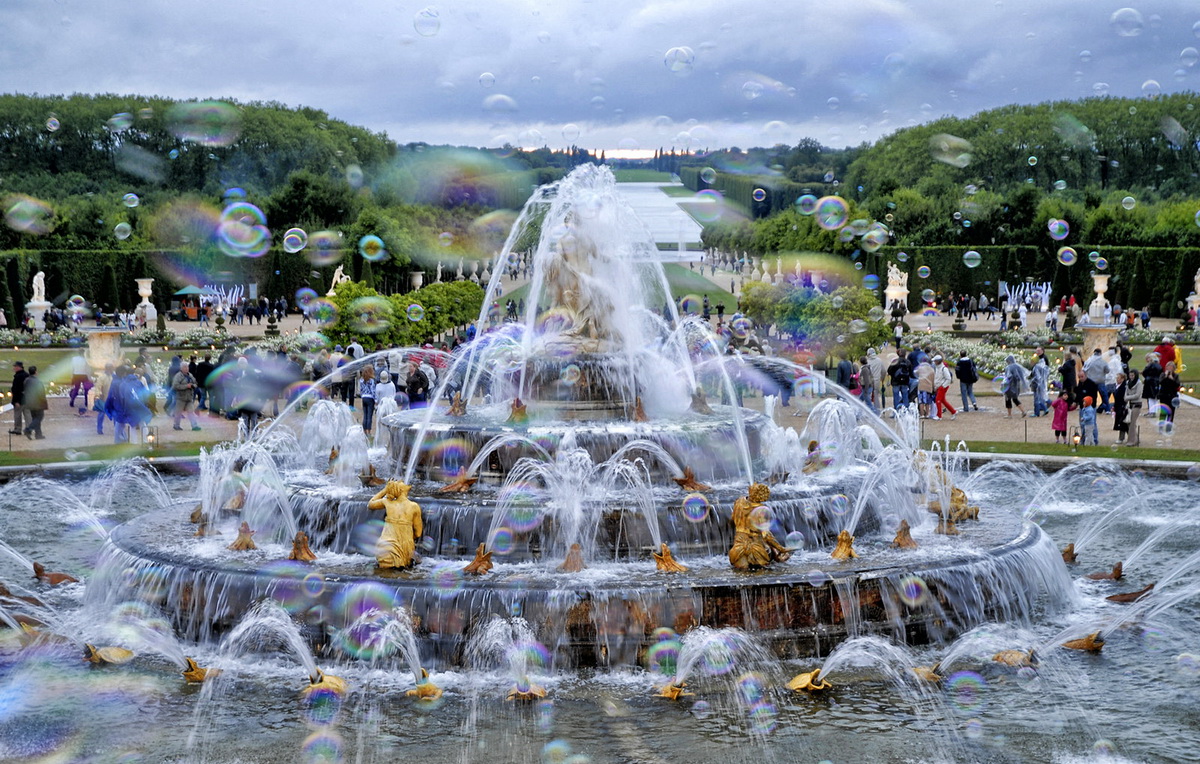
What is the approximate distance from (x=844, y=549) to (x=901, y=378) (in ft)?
42.3

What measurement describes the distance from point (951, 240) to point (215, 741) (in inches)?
2614

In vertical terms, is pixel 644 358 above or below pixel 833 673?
above

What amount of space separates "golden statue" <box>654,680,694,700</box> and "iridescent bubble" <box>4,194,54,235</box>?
38.3 meters

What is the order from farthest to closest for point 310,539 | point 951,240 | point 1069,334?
point 951,240, point 1069,334, point 310,539

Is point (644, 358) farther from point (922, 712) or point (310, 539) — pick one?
point (922, 712)

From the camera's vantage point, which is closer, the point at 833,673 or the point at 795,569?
the point at 833,673

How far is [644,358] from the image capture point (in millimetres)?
17656

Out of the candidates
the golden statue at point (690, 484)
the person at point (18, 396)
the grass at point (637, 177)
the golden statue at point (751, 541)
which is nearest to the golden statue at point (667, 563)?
the golden statue at point (751, 541)

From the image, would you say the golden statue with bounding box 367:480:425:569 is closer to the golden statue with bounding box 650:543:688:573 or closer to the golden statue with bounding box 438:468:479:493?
the golden statue with bounding box 438:468:479:493

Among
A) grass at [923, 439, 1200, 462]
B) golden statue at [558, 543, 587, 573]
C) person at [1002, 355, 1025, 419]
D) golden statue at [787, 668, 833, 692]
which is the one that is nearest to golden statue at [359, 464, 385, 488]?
golden statue at [558, 543, 587, 573]

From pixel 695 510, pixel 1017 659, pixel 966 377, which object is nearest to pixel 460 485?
pixel 695 510

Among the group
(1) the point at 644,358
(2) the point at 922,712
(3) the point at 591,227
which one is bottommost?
(2) the point at 922,712

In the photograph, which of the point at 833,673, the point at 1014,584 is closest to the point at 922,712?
the point at 833,673

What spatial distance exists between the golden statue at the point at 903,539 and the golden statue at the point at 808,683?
2.90m
